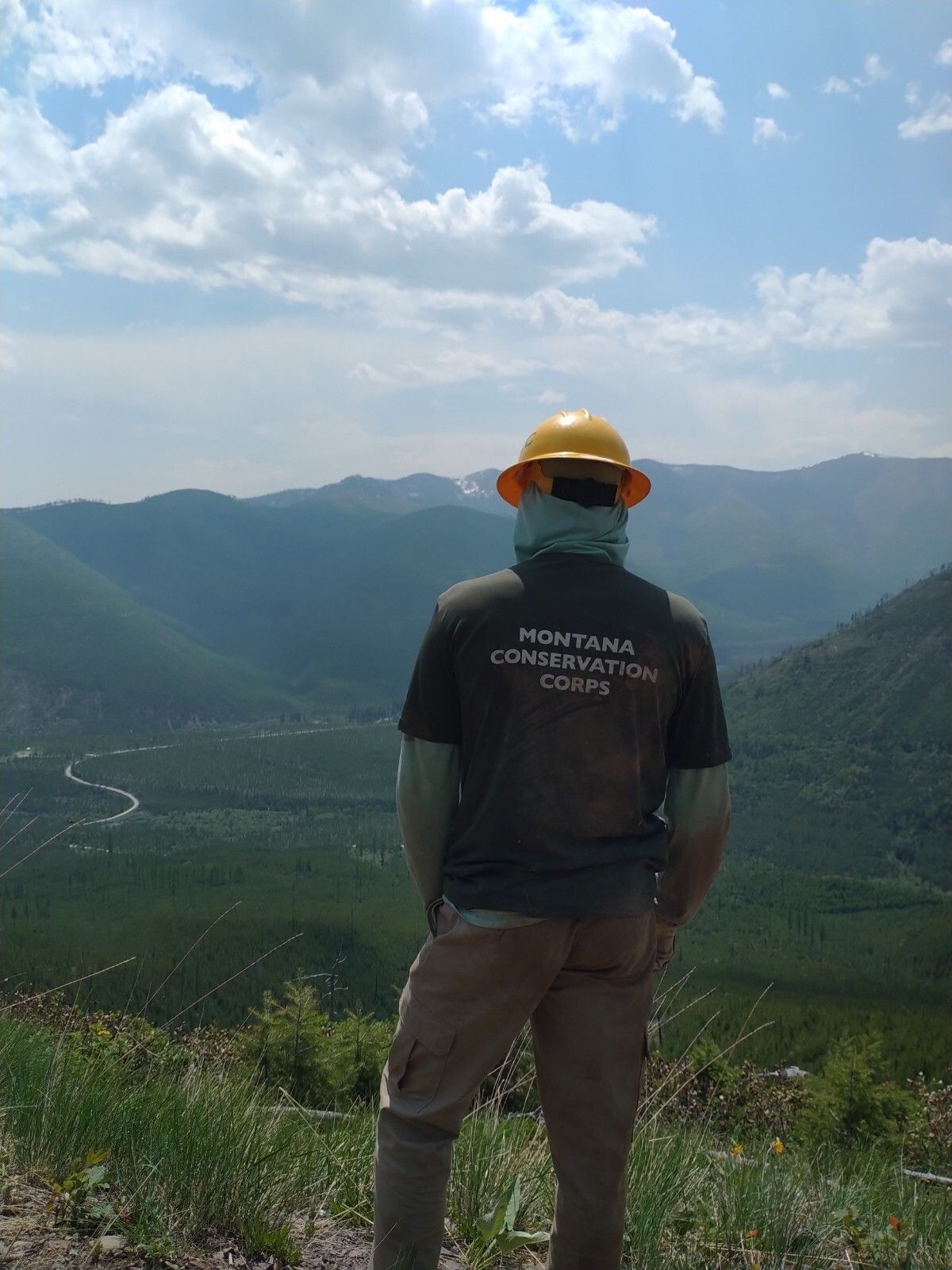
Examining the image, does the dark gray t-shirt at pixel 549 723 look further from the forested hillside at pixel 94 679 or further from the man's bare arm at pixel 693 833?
the forested hillside at pixel 94 679

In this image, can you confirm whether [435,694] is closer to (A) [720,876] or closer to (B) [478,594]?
(B) [478,594]

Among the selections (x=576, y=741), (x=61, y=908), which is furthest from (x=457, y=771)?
(x=61, y=908)

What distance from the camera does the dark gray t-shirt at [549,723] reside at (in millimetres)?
2951

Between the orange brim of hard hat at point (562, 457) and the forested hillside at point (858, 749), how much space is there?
8671cm

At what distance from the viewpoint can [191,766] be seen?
407ft

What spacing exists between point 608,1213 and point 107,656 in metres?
193

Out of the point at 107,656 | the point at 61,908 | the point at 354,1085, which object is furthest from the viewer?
the point at 107,656

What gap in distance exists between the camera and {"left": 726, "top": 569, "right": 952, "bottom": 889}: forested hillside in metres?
89.6

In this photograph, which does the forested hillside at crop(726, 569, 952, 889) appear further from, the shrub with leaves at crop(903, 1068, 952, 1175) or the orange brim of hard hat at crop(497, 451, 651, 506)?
the orange brim of hard hat at crop(497, 451, 651, 506)

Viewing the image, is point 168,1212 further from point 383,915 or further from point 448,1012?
point 383,915

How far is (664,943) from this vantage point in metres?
3.45

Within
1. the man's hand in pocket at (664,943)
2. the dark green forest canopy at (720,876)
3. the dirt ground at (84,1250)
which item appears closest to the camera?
the dirt ground at (84,1250)

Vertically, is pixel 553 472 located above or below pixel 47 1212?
above

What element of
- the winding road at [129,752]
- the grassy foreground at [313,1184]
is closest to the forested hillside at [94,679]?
the winding road at [129,752]
